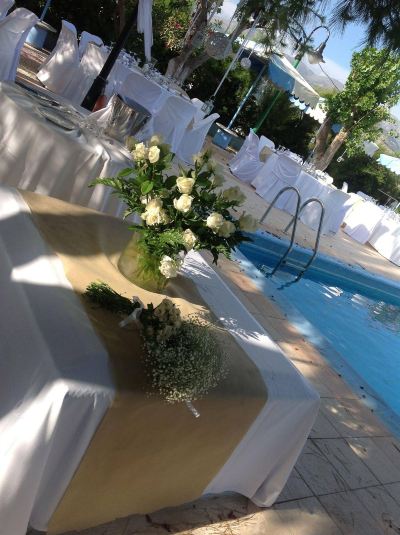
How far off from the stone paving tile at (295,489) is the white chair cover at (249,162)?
27.6 ft

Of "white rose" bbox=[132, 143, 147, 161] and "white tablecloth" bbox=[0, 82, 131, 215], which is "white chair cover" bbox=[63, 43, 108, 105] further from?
"white rose" bbox=[132, 143, 147, 161]

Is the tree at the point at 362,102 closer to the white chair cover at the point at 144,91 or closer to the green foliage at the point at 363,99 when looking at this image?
the green foliage at the point at 363,99

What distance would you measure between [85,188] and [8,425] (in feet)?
6.86

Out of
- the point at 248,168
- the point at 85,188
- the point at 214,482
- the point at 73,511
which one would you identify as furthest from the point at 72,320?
the point at 248,168

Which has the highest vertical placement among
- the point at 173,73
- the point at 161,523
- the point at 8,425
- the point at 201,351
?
the point at 173,73

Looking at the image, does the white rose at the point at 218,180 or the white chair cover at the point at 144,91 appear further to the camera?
the white chair cover at the point at 144,91

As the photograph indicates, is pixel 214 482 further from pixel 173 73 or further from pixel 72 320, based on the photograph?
pixel 173 73

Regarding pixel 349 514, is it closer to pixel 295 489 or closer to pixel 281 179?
pixel 295 489

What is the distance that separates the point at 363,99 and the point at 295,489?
11.0 metres

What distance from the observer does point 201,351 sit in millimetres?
1364

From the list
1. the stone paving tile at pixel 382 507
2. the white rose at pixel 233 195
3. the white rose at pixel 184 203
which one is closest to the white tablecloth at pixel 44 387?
the white rose at pixel 184 203

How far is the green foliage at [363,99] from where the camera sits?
1096 cm

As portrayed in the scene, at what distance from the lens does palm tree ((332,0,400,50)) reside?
2762 millimetres

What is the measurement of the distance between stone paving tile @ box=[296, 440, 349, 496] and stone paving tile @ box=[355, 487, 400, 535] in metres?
0.12
